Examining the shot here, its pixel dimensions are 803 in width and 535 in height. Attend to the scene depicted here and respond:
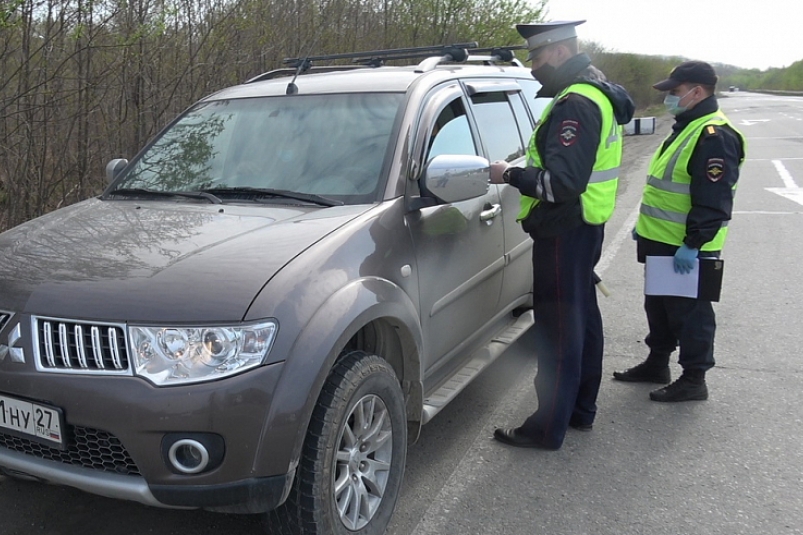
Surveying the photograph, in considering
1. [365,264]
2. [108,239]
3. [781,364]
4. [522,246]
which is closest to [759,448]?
[781,364]

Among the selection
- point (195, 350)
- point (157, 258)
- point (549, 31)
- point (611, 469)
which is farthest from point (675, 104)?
point (195, 350)

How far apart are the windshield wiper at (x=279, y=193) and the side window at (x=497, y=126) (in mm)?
1264

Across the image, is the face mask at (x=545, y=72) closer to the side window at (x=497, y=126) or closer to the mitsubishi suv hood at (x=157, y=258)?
the side window at (x=497, y=126)

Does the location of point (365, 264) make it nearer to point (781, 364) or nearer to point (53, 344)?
point (53, 344)

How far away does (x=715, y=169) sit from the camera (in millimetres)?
3938

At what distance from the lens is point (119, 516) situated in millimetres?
3031

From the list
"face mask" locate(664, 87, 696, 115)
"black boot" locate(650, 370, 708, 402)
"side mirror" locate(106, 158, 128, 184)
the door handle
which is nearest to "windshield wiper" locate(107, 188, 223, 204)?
"side mirror" locate(106, 158, 128, 184)

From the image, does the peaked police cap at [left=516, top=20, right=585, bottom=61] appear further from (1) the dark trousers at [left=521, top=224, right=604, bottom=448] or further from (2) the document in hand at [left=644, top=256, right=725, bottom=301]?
(2) the document in hand at [left=644, top=256, right=725, bottom=301]

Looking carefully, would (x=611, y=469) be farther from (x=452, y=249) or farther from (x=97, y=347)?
(x=97, y=347)

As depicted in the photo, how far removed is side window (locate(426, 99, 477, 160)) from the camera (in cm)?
358

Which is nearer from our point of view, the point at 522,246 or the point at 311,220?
the point at 311,220

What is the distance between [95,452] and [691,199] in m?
3.27

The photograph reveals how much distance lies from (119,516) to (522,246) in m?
2.68

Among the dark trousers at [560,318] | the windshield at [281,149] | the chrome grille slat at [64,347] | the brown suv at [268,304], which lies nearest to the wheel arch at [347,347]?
the brown suv at [268,304]
